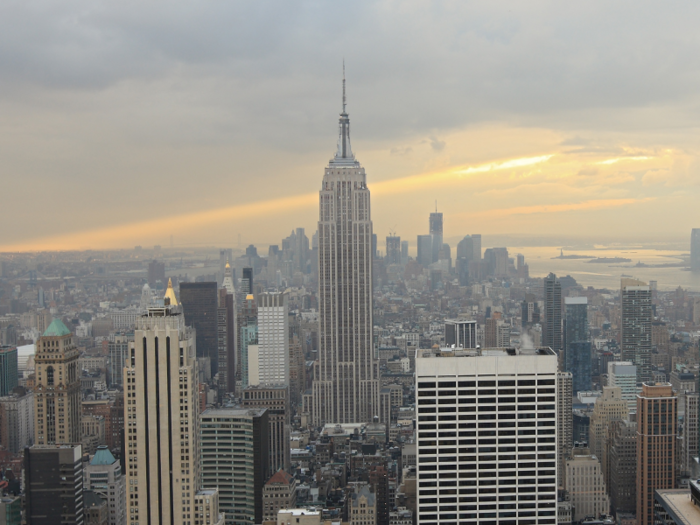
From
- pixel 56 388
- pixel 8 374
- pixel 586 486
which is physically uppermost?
pixel 8 374

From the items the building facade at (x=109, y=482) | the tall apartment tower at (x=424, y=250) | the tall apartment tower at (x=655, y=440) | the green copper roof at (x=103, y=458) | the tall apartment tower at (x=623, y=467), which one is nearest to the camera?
the building facade at (x=109, y=482)

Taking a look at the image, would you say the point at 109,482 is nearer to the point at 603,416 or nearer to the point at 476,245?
the point at 476,245

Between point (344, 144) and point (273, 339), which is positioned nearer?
point (344, 144)

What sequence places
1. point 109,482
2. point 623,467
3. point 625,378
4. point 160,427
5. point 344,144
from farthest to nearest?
point 344,144 < point 625,378 < point 623,467 < point 109,482 < point 160,427

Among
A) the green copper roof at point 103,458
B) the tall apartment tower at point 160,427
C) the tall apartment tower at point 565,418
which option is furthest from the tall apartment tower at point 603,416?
the tall apartment tower at point 160,427

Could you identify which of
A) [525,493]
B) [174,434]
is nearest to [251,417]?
[174,434]

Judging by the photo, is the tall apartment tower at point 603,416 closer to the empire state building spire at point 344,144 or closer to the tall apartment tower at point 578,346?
the tall apartment tower at point 578,346

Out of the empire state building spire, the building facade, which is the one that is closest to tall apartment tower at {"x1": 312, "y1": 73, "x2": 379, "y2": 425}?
the empire state building spire

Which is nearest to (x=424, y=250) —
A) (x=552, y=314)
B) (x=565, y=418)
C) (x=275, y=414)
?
(x=552, y=314)
